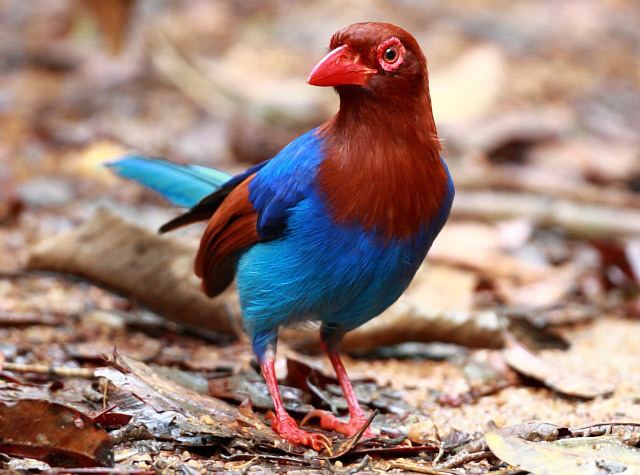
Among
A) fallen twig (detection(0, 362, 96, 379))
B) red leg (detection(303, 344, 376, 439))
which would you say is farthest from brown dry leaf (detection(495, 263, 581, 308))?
fallen twig (detection(0, 362, 96, 379))

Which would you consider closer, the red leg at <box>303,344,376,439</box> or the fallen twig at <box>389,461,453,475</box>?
the fallen twig at <box>389,461,453,475</box>

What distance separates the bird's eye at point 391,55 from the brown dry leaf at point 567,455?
1.15 metres

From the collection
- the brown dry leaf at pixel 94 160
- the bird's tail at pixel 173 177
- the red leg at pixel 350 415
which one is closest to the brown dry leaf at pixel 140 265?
the bird's tail at pixel 173 177

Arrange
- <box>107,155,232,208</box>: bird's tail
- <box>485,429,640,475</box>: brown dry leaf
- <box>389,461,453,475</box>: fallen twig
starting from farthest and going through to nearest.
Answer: <box>107,155,232,208</box>: bird's tail
<box>389,461,453,475</box>: fallen twig
<box>485,429,640,475</box>: brown dry leaf

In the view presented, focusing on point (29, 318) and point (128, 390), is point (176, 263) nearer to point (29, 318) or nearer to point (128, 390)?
point (29, 318)

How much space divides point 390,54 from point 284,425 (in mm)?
1199

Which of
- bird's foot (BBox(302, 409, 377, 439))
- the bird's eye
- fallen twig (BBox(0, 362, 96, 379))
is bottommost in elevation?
fallen twig (BBox(0, 362, 96, 379))

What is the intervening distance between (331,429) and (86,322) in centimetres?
147

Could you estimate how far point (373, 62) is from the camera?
3.23 metres

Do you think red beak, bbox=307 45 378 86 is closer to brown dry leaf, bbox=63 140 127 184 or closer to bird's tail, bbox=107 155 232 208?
bird's tail, bbox=107 155 232 208

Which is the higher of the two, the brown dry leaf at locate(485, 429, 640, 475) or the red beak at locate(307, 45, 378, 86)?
the red beak at locate(307, 45, 378, 86)

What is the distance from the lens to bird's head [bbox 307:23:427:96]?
3213mm

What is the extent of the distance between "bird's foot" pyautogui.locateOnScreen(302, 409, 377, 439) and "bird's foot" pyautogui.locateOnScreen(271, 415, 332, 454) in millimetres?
137

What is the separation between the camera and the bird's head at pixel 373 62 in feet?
10.5
